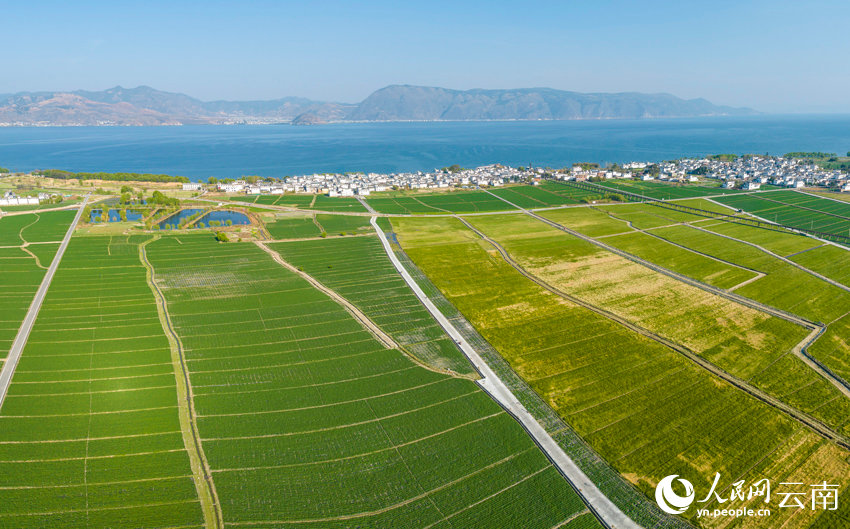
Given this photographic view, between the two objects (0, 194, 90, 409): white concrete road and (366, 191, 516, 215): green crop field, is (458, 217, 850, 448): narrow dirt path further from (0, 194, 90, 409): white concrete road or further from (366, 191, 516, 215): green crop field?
(0, 194, 90, 409): white concrete road

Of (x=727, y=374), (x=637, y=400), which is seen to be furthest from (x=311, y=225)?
(x=727, y=374)

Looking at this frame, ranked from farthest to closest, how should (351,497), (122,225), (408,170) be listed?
(408,170) → (122,225) → (351,497)

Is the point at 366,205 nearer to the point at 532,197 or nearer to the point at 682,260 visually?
the point at 532,197

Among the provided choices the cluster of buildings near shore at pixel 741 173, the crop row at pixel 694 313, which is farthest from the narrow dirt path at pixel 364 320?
the cluster of buildings near shore at pixel 741 173

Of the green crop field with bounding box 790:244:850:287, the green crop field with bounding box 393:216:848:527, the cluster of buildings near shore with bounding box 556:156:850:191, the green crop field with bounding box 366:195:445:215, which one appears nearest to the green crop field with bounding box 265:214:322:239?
the green crop field with bounding box 366:195:445:215

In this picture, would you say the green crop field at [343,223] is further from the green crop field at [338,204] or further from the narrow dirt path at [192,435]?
the narrow dirt path at [192,435]

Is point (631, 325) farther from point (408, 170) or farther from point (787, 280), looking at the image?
point (408, 170)

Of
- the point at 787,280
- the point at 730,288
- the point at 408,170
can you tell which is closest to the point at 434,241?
the point at 730,288
